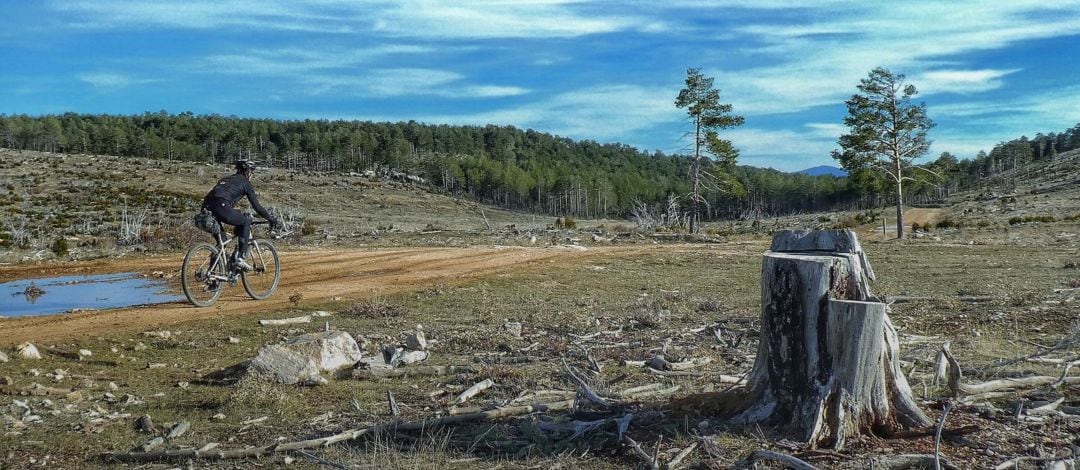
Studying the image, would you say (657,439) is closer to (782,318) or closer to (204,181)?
(782,318)

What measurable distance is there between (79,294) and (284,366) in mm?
8618

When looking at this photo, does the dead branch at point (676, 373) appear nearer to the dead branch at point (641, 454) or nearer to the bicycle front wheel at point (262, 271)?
the dead branch at point (641, 454)

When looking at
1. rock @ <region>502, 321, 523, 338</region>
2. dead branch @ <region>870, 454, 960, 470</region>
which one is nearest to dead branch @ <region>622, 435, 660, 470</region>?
dead branch @ <region>870, 454, 960, 470</region>

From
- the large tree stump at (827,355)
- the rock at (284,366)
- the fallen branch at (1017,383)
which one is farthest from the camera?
the rock at (284,366)

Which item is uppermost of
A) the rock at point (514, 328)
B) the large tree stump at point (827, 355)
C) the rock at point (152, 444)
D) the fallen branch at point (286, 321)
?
the large tree stump at point (827, 355)

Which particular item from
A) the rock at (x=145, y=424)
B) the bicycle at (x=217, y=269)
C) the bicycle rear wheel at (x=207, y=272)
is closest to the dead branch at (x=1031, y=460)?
the rock at (x=145, y=424)

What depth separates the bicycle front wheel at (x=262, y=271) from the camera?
39.4 feet

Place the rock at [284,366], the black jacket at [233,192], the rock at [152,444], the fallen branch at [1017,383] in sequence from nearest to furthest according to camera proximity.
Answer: the rock at [152,444], the fallen branch at [1017,383], the rock at [284,366], the black jacket at [233,192]

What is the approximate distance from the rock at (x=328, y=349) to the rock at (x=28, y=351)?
2719 mm

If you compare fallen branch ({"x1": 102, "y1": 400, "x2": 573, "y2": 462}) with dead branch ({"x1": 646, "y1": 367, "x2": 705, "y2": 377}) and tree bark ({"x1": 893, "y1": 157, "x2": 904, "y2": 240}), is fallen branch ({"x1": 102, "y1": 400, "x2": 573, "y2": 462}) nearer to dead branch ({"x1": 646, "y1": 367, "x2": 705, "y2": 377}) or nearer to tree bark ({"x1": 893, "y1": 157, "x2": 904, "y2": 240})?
dead branch ({"x1": 646, "y1": 367, "x2": 705, "y2": 377})

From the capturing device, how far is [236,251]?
11.5 metres

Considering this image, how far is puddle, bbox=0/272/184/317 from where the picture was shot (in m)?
11.7

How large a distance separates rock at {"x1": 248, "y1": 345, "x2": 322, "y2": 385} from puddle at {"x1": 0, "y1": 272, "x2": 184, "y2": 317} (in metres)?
5.99

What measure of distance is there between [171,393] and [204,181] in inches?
2963
